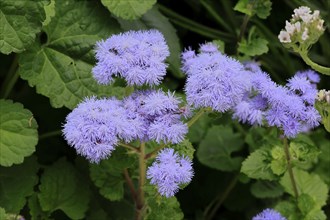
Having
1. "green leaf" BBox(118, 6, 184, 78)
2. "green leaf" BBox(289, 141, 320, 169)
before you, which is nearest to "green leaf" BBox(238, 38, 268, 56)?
"green leaf" BBox(118, 6, 184, 78)

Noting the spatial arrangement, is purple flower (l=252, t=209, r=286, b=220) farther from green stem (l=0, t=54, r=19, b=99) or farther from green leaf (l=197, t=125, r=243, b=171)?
green stem (l=0, t=54, r=19, b=99)

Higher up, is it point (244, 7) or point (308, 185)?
point (244, 7)

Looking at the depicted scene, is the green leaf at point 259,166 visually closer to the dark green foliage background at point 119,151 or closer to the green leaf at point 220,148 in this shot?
the dark green foliage background at point 119,151

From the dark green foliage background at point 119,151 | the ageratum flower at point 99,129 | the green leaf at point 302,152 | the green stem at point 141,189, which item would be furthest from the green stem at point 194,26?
the ageratum flower at point 99,129

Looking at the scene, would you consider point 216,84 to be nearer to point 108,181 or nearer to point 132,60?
point 132,60

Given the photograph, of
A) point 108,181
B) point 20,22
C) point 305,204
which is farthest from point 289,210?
point 20,22

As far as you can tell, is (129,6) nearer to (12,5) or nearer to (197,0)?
(12,5)
